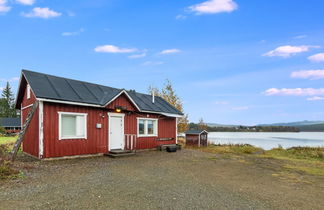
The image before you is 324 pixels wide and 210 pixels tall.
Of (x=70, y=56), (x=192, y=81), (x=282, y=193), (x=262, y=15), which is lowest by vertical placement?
(x=282, y=193)

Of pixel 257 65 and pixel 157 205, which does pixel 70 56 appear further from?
pixel 157 205

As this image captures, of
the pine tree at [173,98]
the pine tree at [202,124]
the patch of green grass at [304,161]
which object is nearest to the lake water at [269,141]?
the pine tree at [202,124]

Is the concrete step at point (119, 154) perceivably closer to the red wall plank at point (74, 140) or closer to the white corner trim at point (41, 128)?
the red wall plank at point (74, 140)

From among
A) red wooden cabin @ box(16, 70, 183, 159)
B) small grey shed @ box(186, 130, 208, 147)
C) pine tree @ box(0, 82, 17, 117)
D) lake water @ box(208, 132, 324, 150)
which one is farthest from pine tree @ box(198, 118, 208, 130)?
pine tree @ box(0, 82, 17, 117)

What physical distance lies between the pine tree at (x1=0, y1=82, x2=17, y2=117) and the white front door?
5864 centimetres

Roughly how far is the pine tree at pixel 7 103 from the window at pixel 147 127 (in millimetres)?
58046

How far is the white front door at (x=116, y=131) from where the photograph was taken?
39.4 feet

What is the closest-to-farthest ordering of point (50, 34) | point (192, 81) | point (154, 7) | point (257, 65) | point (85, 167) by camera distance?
1. point (85, 167)
2. point (154, 7)
3. point (50, 34)
4. point (257, 65)
5. point (192, 81)

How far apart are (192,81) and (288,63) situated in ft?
30.2

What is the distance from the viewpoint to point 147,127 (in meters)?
14.3

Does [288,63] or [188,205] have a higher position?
[288,63]

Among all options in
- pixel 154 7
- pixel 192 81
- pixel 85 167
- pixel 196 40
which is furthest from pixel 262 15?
pixel 85 167

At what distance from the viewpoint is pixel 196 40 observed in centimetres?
1834

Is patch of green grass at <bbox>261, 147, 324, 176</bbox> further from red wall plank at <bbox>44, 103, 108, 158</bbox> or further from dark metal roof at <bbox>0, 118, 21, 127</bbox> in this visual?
dark metal roof at <bbox>0, 118, 21, 127</bbox>
